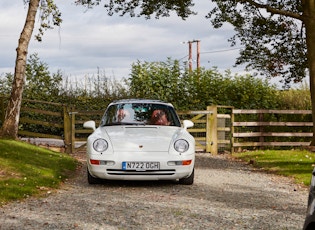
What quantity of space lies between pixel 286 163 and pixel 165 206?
7.30 metres

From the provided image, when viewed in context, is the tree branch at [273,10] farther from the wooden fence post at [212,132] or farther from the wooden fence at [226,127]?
the wooden fence post at [212,132]

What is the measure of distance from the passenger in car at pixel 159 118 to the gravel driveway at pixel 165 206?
1.25 m

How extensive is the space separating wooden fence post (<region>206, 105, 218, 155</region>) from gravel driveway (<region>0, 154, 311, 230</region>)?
6.64 metres

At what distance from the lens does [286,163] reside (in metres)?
14.3

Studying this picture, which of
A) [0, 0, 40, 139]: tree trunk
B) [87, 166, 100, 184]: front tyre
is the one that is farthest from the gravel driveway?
[0, 0, 40, 139]: tree trunk

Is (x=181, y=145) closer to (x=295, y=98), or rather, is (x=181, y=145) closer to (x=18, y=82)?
(x=18, y=82)

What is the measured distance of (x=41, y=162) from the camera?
1312cm

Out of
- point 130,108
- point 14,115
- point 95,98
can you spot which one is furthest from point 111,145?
point 95,98

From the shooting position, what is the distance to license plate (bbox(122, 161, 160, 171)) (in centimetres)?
932

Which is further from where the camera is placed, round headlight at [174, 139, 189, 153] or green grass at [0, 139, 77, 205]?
round headlight at [174, 139, 189, 153]

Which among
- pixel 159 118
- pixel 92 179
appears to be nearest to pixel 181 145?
pixel 159 118

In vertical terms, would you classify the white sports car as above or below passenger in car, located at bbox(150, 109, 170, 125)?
below

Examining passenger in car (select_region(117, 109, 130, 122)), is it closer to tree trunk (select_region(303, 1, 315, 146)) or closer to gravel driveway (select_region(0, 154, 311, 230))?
gravel driveway (select_region(0, 154, 311, 230))

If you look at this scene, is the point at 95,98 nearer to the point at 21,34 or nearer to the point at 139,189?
the point at 21,34
